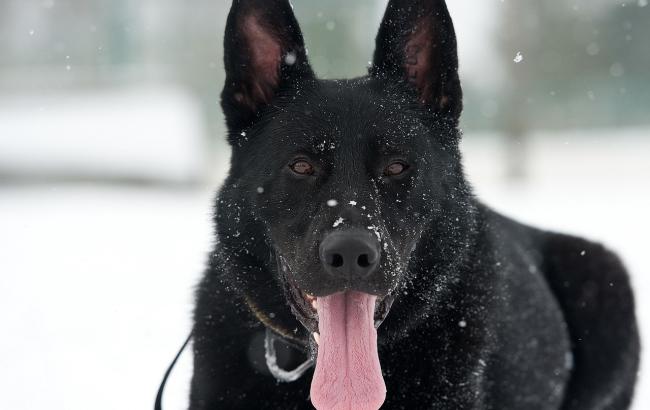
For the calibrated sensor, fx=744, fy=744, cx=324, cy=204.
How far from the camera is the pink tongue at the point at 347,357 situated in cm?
245

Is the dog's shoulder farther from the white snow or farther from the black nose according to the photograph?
the white snow

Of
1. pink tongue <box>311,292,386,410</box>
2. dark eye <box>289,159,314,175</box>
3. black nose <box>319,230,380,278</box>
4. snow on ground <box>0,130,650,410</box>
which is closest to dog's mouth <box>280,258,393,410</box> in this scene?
pink tongue <box>311,292,386,410</box>

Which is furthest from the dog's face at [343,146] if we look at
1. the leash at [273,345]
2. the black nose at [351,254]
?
the leash at [273,345]

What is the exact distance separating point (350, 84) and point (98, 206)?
9.18 m

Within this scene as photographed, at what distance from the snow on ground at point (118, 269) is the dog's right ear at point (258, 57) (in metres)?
0.50

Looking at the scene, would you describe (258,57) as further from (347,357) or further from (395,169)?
(347,357)

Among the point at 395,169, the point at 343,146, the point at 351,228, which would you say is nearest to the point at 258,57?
the point at 343,146

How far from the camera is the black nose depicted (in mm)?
2320

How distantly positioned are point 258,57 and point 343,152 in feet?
2.07

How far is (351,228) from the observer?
2.38 meters

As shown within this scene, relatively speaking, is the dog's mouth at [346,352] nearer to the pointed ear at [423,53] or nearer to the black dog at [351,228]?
the black dog at [351,228]

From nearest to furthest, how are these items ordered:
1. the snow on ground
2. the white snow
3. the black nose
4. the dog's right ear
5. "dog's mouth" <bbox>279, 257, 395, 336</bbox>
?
the black nose
"dog's mouth" <bbox>279, 257, 395, 336</bbox>
the dog's right ear
the snow on ground
the white snow

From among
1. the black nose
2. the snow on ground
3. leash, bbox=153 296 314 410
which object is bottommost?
the snow on ground

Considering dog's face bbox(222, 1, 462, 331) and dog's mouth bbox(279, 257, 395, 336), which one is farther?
dog's mouth bbox(279, 257, 395, 336)
